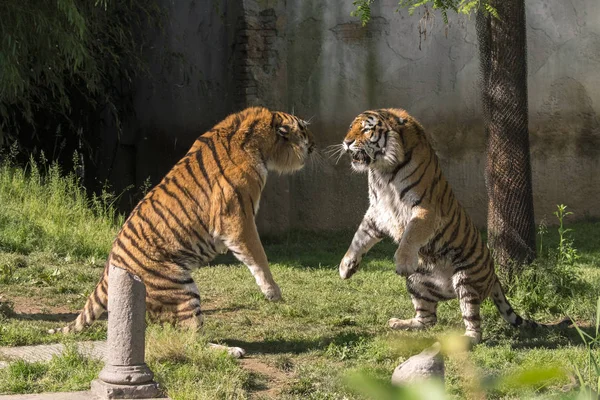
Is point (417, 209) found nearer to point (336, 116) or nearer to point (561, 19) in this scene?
point (336, 116)

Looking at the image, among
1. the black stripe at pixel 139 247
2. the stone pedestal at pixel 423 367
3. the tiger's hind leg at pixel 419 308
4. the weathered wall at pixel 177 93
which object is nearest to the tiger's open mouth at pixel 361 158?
the tiger's hind leg at pixel 419 308

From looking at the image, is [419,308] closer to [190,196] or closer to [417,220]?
[417,220]

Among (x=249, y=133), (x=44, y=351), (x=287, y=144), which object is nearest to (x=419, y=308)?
(x=287, y=144)

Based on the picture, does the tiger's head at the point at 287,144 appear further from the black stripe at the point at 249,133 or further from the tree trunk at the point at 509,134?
the tree trunk at the point at 509,134

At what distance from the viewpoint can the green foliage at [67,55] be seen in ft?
27.6

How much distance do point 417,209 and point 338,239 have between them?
15.3 feet

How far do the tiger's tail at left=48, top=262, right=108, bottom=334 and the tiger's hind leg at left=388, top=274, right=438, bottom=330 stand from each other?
1.95 metres

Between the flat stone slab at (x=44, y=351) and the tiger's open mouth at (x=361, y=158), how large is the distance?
75.2 inches

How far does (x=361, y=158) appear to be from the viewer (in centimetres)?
559

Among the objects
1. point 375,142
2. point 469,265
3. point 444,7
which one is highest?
point 444,7

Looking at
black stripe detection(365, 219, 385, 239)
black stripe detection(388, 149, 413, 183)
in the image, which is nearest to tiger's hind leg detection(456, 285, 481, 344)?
black stripe detection(365, 219, 385, 239)

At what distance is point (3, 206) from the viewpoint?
29.6 ft

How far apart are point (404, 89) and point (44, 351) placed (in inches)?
256

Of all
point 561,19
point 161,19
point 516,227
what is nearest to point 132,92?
point 161,19
